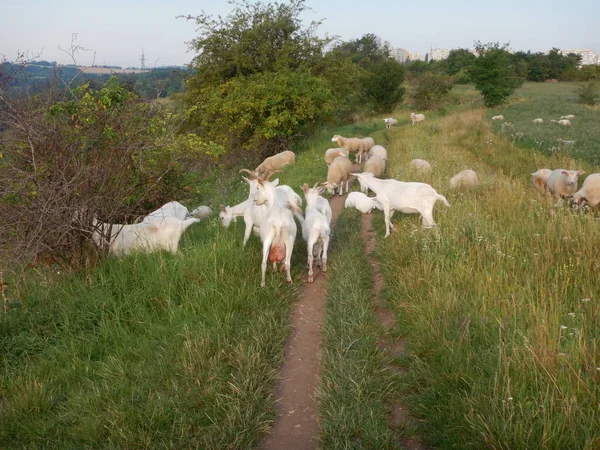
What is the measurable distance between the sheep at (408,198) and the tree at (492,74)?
2870cm

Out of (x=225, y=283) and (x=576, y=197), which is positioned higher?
(x=576, y=197)

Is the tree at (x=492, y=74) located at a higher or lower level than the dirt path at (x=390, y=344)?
higher

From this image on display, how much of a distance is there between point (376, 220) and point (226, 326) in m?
5.40

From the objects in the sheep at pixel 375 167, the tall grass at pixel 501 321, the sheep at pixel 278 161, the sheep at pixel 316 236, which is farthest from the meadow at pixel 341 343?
the sheep at pixel 278 161

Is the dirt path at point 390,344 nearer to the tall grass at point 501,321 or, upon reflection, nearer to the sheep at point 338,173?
the tall grass at point 501,321

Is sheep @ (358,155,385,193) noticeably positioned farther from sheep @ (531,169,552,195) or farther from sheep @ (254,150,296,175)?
sheep @ (254,150,296,175)

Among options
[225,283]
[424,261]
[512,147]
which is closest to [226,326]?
[225,283]

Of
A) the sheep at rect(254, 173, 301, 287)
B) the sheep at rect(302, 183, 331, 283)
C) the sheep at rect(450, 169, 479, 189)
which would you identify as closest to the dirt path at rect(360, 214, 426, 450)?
the sheep at rect(302, 183, 331, 283)

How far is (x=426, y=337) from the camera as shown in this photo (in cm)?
432

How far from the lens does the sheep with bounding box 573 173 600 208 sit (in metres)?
8.92

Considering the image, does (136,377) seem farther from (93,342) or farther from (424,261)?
(424,261)

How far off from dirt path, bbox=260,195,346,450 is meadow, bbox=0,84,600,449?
0.11m

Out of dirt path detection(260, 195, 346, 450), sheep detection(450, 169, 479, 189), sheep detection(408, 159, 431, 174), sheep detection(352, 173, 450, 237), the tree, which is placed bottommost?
dirt path detection(260, 195, 346, 450)

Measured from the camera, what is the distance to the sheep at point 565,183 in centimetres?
956
